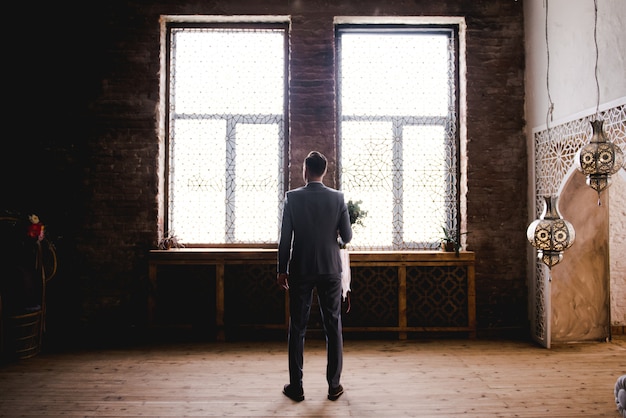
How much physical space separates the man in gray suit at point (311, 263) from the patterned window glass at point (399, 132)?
2169mm

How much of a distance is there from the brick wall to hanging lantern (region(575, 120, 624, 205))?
2.08 metres

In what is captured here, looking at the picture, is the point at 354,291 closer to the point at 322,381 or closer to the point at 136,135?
the point at 322,381

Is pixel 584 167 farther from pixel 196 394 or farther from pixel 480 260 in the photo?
pixel 196 394

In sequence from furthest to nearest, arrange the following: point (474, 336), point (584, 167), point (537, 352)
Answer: point (474, 336)
point (537, 352)
point (584, 167)

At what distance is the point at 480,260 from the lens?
5.40 meters

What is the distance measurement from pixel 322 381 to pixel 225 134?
3.26m

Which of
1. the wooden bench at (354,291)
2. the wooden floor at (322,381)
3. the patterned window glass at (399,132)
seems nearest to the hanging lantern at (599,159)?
the wooden floor at (322,381)

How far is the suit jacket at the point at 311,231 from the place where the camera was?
10.8 ft

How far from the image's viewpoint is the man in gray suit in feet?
10.9

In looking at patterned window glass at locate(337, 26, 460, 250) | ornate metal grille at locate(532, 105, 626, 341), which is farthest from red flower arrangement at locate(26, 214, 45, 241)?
ornate metal grille at locate(532, 105, 626, 341)

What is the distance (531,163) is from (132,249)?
16.1 feet

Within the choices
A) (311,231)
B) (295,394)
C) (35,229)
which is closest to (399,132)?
(311,231)

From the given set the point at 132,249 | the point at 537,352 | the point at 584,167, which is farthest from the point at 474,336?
the point at 132,249

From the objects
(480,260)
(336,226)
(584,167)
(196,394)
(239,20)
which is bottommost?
(196,394)
